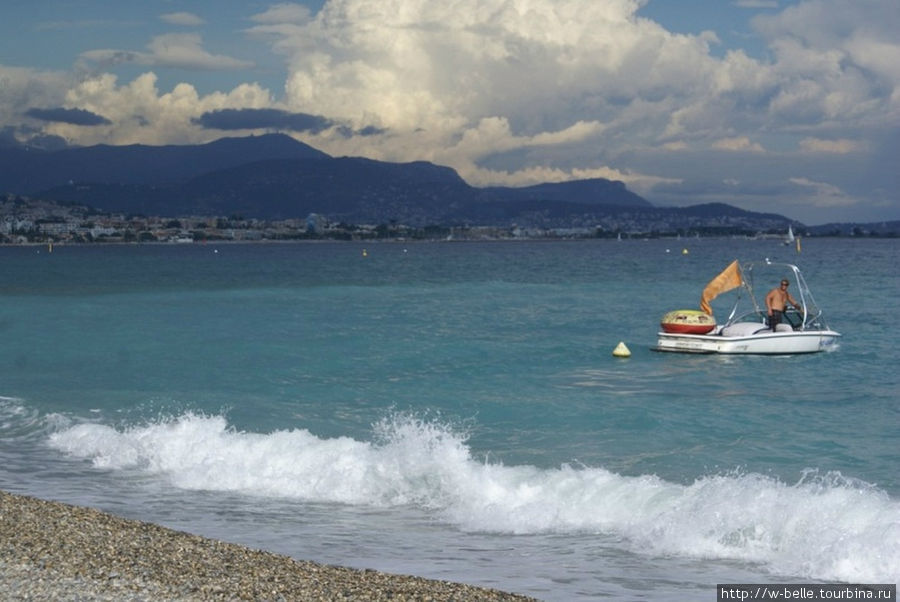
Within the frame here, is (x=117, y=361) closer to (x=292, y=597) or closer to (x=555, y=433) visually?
(x=555, y=433)

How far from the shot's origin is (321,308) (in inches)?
2026

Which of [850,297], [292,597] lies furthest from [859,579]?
[850,297]

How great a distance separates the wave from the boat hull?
1317 cm

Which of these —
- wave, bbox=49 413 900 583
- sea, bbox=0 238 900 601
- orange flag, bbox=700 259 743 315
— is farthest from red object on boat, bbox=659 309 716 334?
wave, bbox=49 413 900 583

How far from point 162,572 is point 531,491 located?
6054mm

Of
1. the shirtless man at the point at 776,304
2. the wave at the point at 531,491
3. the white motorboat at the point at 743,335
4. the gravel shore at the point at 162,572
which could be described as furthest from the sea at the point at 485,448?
the shirtless man at the point at 776,304

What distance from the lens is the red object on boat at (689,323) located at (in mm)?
31359

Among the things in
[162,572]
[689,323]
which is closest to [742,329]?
[689,323]

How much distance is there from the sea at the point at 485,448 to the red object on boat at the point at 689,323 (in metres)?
1.19

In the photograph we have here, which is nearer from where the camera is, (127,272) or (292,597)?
(292,597)

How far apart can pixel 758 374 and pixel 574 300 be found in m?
28.3

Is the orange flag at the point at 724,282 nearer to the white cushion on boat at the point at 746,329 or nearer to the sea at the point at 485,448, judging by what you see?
the white cushion on boat at the point at 746,329

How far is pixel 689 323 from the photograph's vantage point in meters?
31.5

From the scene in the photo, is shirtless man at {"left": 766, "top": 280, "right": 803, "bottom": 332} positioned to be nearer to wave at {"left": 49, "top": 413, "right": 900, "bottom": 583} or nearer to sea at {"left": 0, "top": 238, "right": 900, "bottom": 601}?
sea at {"left": 0, "top": 238, "right": 900, "bottom": 601}
